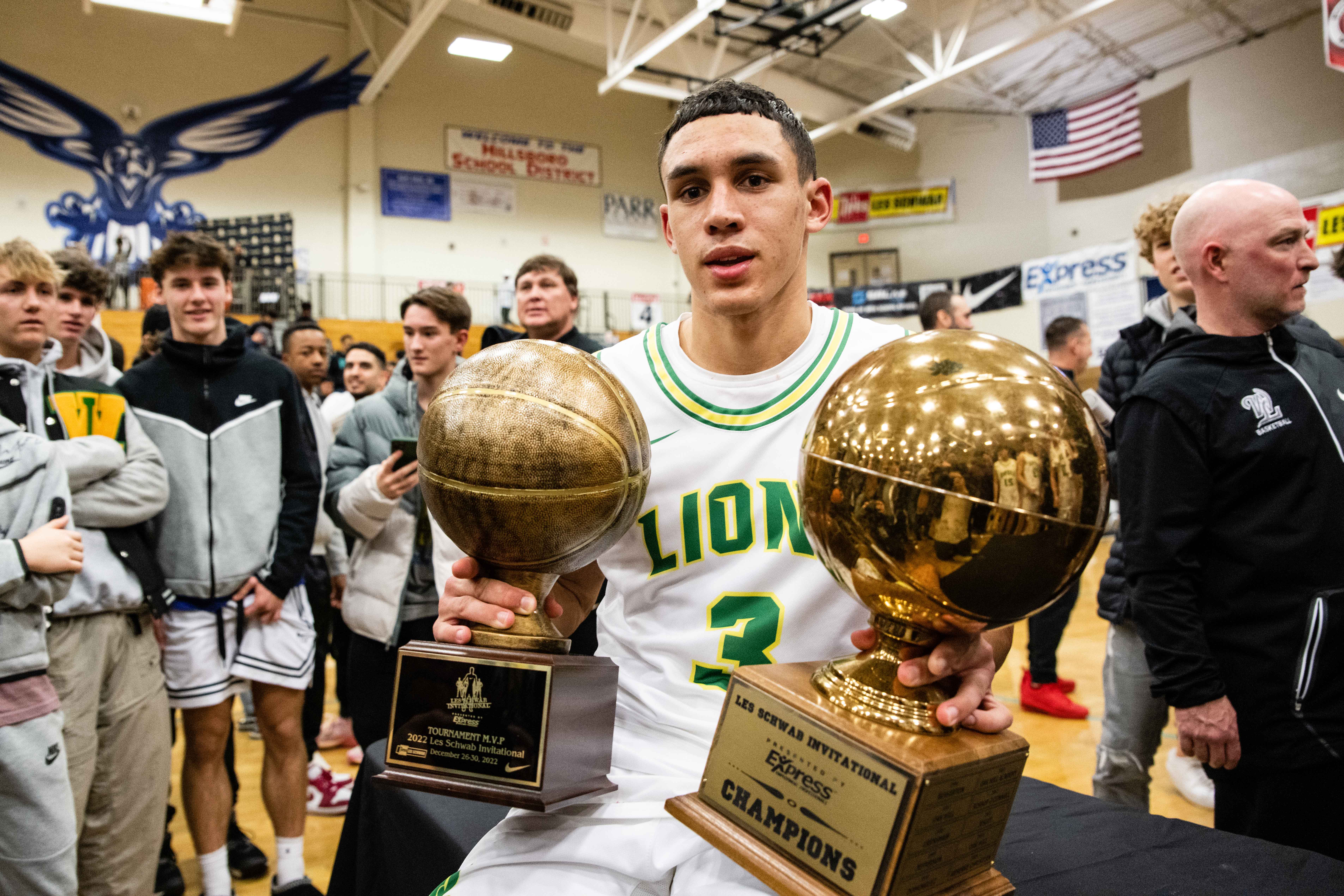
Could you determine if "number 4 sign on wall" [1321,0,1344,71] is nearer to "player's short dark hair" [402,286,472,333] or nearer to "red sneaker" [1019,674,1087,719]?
"red sneaker" [1019,674,1087,719]

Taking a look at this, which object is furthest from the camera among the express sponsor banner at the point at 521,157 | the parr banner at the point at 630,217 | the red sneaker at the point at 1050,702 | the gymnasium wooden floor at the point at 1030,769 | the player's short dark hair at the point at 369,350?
the parr banner at the point at 630,217

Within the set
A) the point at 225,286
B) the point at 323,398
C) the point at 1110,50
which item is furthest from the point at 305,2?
the point at 225,286

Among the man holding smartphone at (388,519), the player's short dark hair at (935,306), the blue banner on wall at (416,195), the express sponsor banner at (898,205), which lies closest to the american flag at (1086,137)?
the express sponsor banner at (898,205)

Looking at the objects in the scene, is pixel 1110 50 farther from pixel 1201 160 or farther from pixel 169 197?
pixel 169 197

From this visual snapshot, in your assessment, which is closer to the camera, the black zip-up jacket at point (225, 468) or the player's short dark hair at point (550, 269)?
the black zip-up jacket at point (225, 468)

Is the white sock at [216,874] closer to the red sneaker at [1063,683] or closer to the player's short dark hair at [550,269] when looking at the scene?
the red sneaker at [1063,683]

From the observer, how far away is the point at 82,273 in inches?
113

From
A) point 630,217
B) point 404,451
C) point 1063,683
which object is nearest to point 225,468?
point 404,451

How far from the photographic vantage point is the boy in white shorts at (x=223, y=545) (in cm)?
266

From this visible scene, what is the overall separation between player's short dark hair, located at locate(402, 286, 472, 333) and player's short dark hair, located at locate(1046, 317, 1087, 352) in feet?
9.64

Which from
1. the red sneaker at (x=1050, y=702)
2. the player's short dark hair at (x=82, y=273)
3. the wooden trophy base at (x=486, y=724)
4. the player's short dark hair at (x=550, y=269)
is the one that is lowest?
the red sneaker at (x=1050, y=702)

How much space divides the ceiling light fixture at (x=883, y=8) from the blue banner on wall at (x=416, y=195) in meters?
9.02

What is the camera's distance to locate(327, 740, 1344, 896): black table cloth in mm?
1287

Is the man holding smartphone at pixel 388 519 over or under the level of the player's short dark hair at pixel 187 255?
under
